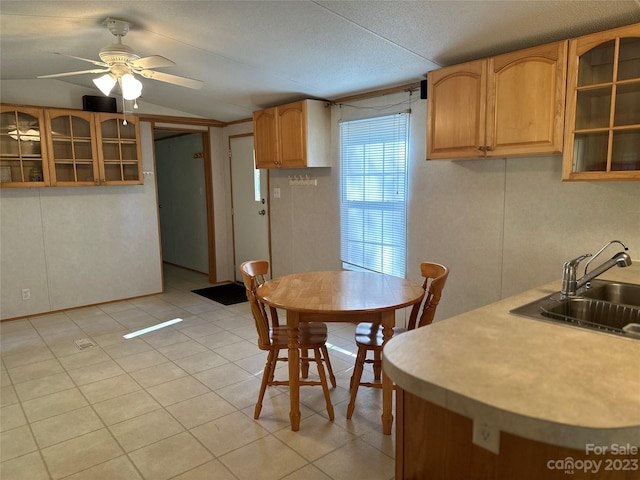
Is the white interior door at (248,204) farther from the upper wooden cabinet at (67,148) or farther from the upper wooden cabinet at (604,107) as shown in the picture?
the upper wooden cabinet at (604,107)

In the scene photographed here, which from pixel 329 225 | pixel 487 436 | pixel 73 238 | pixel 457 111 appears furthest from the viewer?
pixel 73 238

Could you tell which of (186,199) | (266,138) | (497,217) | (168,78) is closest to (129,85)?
(168,78)

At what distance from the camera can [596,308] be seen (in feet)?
6.37

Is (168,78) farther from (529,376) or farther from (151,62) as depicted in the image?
(529,376)

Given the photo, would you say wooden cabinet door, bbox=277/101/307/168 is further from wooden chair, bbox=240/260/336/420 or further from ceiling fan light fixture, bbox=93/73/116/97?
ceiling fan light fixture, bbox=93/73/116/97

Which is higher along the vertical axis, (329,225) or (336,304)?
(329,225)

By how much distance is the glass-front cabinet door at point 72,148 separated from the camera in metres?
4.64

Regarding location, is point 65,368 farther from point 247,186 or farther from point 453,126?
point 453,126

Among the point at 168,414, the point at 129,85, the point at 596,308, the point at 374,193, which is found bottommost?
the point at 168,414

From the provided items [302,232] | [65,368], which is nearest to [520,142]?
[302,232]

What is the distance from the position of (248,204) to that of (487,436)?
16.8ft

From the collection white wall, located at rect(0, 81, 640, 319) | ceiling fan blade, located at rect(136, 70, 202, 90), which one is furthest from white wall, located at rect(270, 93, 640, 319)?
ceiling fan blade, located at rect(136, 70, 202, 90)

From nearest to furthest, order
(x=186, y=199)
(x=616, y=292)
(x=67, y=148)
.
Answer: (x=616, y=292), (x=67, y=148), (x=186, y=199)

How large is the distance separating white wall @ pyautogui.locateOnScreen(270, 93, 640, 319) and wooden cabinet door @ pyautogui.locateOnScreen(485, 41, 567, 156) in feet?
1.42
